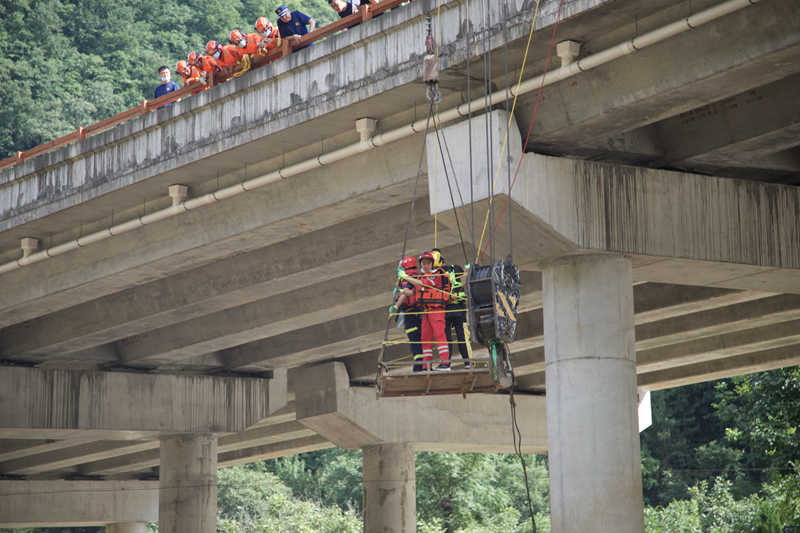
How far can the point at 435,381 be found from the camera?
41.4 ft

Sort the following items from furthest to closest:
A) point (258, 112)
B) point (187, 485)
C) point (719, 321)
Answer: point (187, 485)
point (719, 321)
point (258, 112)

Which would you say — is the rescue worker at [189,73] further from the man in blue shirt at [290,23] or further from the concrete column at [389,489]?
the concrete column at [389,489]

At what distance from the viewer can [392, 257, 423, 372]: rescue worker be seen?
13.3 m

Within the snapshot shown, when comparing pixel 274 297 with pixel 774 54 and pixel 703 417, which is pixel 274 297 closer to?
pixel 774 54

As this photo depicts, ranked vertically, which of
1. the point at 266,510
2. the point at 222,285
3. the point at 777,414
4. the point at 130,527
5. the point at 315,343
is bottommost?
the point at 130,527

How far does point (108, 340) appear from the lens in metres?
22.3

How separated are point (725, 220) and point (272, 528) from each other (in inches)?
1399

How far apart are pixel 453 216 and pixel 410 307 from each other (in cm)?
148

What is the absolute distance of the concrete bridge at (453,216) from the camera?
1195 centimetres

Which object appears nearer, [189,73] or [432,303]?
[432,303]

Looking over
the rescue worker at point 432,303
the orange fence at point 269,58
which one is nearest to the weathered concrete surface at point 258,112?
the orange fence at point 269,58

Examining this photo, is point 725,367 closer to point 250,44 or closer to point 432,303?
point 432,303

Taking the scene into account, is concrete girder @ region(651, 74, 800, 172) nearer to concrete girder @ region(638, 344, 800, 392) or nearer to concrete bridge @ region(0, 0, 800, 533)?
concrete bridge @ region(0, 0, 800, 533)

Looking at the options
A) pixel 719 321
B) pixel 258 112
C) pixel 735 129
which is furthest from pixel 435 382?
pixel 719 321
